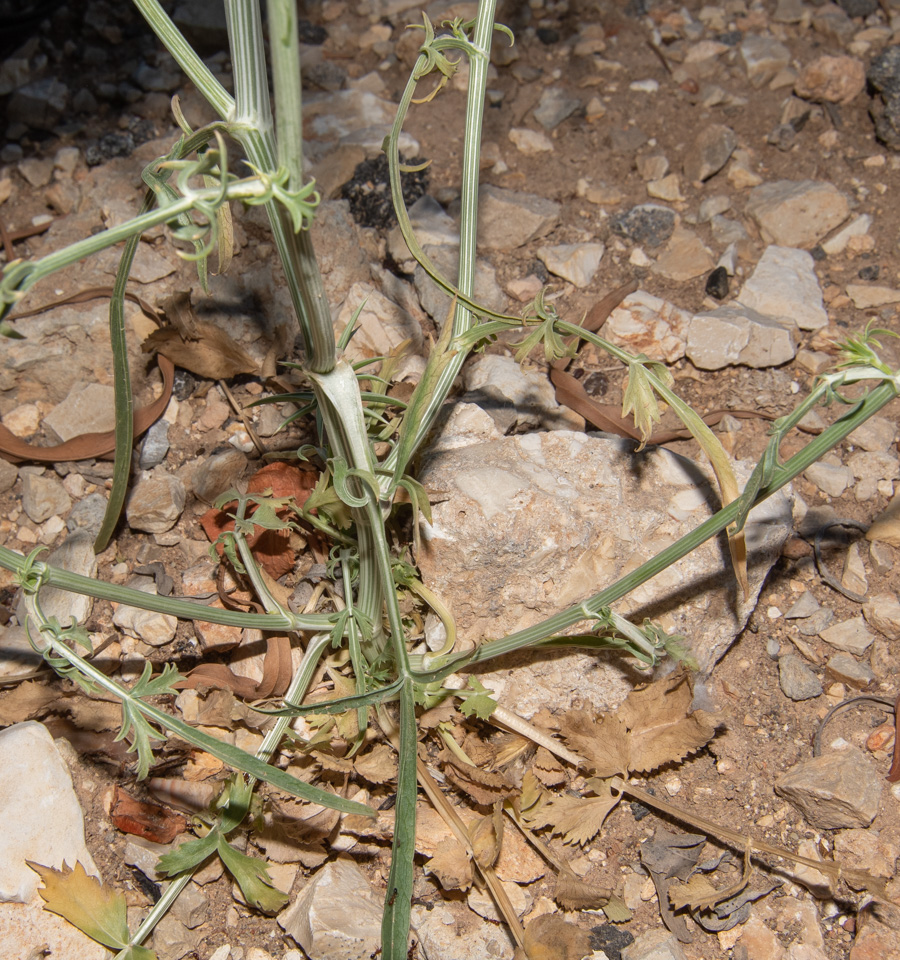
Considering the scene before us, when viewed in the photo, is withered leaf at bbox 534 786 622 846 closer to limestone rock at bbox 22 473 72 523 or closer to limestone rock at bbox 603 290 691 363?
limestone rock at bbox 603 290 691 363

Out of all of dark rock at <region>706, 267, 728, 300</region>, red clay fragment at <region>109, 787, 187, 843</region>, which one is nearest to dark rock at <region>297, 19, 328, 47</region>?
dark rock at <region>706, 267, 728, 300</region>

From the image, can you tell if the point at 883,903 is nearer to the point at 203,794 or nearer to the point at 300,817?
the point at 300,817

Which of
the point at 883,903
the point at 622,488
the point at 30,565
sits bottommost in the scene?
the point at 883,903

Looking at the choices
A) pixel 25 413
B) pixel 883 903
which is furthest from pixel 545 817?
pixel 25 413

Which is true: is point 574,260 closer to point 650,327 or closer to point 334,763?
point 650,327

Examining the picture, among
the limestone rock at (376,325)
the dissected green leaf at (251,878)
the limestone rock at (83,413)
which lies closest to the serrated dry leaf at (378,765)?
the dissected green leaf at (251,878)
